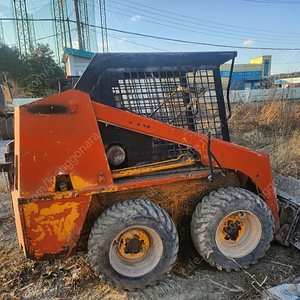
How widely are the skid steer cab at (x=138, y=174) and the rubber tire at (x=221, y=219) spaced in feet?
0.03

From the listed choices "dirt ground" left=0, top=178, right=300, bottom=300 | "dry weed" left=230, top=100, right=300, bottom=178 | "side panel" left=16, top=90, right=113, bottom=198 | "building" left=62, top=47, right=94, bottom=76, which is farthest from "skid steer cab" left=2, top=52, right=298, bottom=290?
"building" left=62, top=47, right=94, bottom=76

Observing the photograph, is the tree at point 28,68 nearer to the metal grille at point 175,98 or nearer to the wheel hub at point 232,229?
the metal grille at point 175,98

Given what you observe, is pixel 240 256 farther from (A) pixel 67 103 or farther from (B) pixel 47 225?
(A) pixel 67 103

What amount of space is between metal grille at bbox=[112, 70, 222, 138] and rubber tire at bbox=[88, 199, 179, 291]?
3.34 ft

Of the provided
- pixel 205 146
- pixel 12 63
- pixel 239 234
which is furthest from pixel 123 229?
pixel 12 63

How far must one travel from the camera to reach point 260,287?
252 centimetres

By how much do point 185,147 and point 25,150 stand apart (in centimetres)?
156

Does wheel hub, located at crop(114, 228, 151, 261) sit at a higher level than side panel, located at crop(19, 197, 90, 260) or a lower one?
lower

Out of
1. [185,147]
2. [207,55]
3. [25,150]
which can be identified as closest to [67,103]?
[25,150]

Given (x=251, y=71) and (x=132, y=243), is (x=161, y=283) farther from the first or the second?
(x=251, y=71)

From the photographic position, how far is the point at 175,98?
289 cm

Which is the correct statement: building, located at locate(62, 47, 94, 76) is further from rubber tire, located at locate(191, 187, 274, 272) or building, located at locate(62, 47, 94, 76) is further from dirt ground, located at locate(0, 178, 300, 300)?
rubber tire, located at locate(191, 187, 274, 272)

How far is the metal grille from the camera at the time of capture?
2809mm

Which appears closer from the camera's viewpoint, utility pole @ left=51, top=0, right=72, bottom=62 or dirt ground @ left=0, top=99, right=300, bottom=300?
dirt ground @ left=0, top=99, right=300, bottom=300
